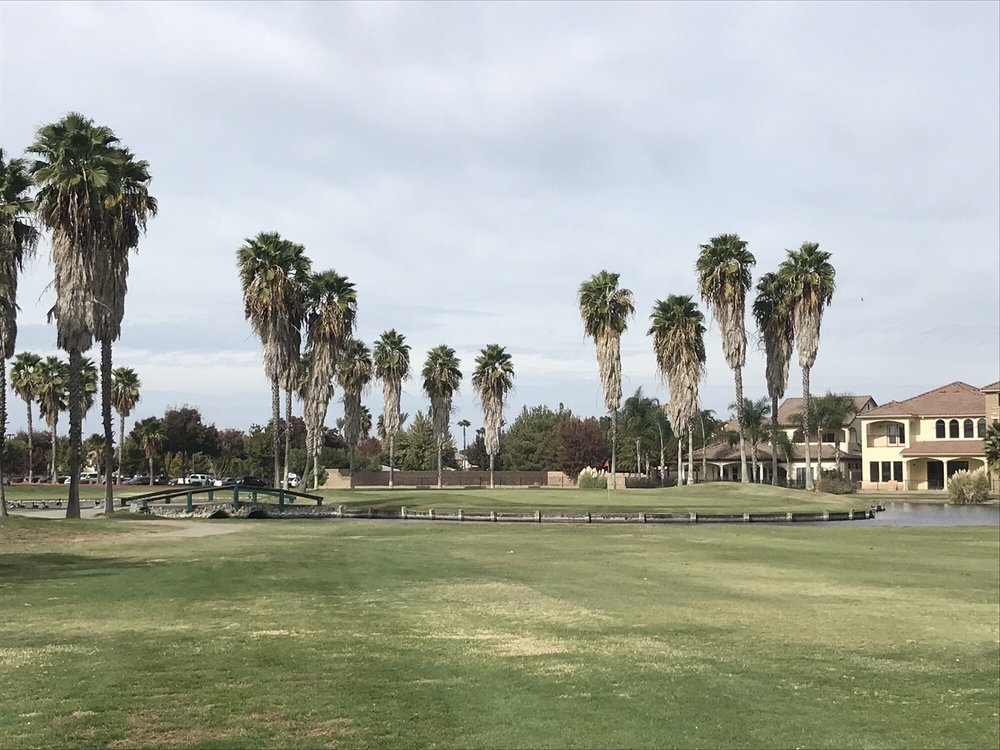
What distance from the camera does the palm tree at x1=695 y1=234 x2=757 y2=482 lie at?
233 ft

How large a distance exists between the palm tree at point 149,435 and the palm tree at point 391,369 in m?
24.4

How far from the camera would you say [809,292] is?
70250mm

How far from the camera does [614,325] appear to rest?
7731 centimetres

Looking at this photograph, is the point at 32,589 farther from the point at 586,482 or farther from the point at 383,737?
the point at 586,482

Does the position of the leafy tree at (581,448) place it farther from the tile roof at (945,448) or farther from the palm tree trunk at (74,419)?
the palm tree trunk at (74,419)

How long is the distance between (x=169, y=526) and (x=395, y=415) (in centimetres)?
5500

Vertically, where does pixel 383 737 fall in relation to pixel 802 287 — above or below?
below

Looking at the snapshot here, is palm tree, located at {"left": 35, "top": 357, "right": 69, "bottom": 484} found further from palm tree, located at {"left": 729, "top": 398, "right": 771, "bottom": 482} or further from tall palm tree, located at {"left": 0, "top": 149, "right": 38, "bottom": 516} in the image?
palm tree, located at {"left": 729, "top": 398, "right": 771, "bottom": 482}

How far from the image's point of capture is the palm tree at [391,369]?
9069 cm

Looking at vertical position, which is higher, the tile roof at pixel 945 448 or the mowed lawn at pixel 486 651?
the tile roof at pixel 945 448

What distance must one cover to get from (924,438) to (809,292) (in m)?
22.8

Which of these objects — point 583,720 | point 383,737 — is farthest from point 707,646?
point 383,737

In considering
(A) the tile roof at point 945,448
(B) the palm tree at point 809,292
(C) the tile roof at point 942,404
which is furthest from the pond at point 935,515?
(C) the tile roof at point 942,404

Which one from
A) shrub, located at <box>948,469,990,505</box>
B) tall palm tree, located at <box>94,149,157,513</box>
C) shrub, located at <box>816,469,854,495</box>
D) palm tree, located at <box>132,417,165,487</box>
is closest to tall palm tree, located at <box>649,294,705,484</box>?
shrub, located at <box>816,469,854,495</box>
